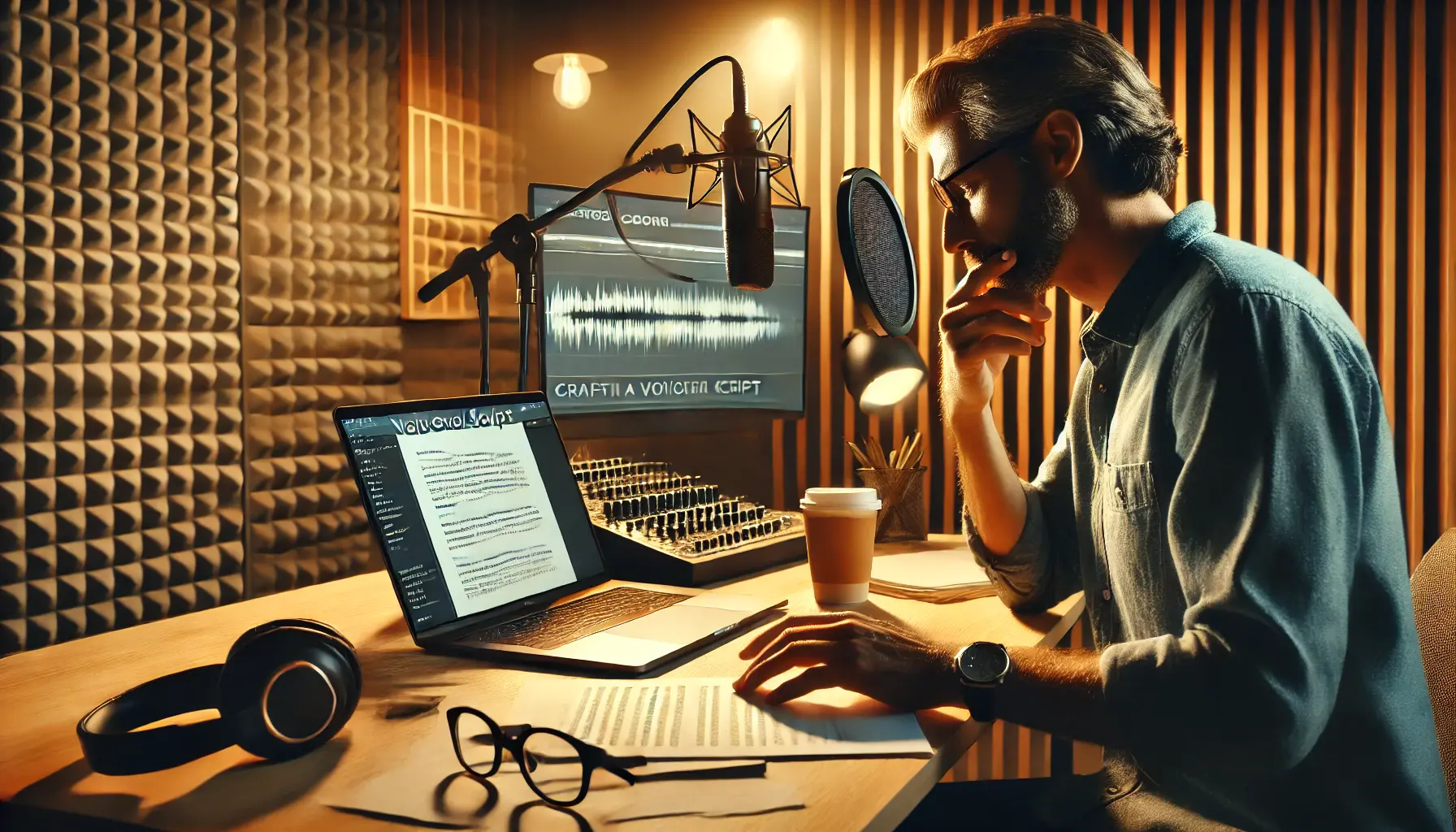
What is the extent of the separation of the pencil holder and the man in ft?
2.05

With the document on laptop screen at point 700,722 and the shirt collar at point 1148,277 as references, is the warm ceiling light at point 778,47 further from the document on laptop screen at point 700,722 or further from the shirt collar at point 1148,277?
Answer: the document on laptop screen at point 700,722

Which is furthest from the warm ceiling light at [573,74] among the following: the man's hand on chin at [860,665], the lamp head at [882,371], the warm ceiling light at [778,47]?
the man's hand on chin at [860,665]

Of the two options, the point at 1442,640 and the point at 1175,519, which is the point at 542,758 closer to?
the point at 1175,519

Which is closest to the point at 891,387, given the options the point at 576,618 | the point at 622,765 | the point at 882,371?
the point at 882,371

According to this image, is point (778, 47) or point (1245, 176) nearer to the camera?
point (1245, 176)

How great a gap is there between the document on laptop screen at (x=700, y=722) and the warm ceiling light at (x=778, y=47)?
7.61ft

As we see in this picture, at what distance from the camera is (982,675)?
102 cm

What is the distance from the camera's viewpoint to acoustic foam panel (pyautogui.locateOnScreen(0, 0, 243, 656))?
101 inches

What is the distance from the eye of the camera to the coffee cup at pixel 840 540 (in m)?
1.44

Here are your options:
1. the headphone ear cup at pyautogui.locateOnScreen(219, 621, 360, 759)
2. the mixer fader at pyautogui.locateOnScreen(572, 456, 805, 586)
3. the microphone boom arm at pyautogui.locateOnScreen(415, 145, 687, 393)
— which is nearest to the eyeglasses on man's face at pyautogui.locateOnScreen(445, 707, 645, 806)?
the headphone ear cup at pyautogui.locateOnScreen(219, 621, 360, 759)

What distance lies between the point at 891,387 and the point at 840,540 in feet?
2.05

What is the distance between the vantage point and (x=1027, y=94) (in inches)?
53.2

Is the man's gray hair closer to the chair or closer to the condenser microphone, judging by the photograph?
the condenser microphone

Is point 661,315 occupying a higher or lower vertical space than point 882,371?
higher
